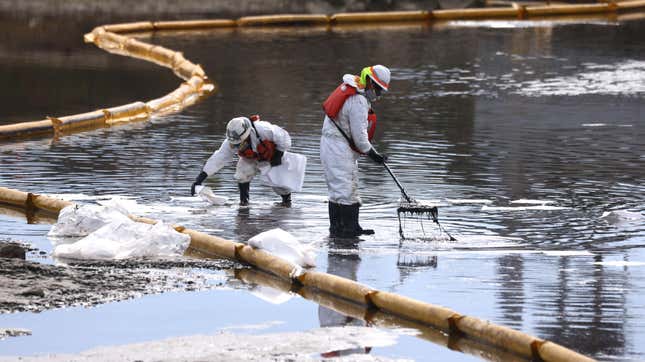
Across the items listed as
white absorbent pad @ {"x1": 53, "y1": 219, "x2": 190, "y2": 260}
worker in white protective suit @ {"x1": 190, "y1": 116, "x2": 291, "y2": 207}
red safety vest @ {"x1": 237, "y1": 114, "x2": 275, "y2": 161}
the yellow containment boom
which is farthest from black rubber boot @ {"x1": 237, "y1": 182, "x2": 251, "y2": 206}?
white absorbent pad @ {"x1": 53, "y1": 219, "x2": 190, "y2": 260}

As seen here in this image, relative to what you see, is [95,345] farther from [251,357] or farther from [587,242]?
[587,242]

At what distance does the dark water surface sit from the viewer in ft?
35.0

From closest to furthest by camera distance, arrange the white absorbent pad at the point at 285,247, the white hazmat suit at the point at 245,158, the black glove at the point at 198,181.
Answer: the white absorbent pad at the point at 285,247 < the black glove at the point at 198,181 < the white hazmat suit at the point at 245,158

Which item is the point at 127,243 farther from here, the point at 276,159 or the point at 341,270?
the point at 276,159

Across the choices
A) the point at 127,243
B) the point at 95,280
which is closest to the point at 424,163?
the point at 127,243

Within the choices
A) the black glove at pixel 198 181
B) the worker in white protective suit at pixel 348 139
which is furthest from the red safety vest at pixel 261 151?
the worker in white protective suit at pixel 348 139

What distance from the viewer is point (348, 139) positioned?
13.1m

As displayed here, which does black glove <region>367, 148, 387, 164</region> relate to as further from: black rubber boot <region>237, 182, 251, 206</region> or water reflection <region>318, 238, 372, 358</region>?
black rubber boot <region>237, 182, 251, 206</region>

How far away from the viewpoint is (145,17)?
35.6 metres

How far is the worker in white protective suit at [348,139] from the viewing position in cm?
1299

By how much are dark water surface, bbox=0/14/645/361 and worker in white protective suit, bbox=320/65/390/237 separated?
34 cm

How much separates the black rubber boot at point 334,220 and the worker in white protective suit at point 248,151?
165 centimetres

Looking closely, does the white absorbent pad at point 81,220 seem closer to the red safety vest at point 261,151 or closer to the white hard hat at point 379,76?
the red safety vest at point 261,151

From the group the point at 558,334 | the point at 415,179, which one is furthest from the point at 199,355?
the point at 415,179
